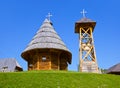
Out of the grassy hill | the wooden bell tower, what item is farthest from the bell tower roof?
the grassy hill

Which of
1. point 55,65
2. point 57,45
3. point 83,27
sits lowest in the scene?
point 55,65

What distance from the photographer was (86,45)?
1543 inches

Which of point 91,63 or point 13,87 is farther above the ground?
point 91,63

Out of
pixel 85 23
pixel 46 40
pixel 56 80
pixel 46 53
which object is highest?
pixel 85 23

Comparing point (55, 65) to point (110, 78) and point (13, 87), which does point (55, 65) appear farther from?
point (13, 87)

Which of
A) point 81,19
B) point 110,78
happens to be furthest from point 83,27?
point 110,78

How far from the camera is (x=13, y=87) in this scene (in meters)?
22.7

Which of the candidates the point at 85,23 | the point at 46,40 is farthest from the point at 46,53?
the point at 85,23

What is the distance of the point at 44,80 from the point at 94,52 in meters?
14.0

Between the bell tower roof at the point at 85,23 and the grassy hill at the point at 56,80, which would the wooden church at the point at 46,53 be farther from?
the grassy hill at the point at 56,80

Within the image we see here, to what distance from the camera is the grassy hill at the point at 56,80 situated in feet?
77.8

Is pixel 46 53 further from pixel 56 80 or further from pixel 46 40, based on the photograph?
pixel 56 80

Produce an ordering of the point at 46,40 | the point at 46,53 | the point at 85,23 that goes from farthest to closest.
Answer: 1. the point at 85,23
2. the point at 46,40
3. the point at 46,53

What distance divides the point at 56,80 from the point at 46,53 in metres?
10.5
